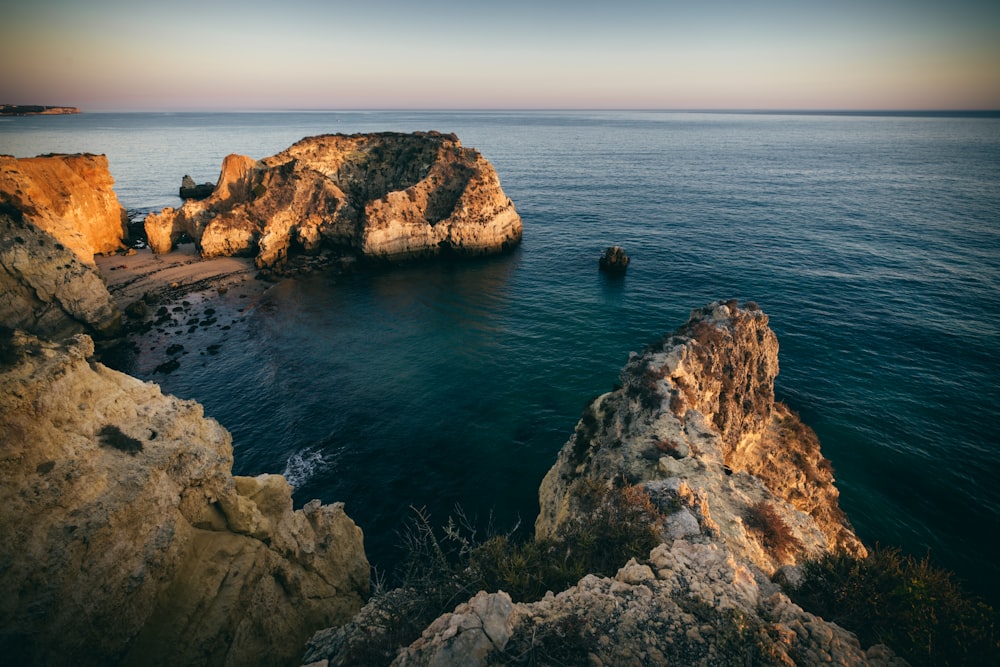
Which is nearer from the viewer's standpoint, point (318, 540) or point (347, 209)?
point (318, 540)

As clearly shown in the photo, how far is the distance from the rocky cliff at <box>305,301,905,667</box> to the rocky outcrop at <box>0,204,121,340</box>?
1624 inches

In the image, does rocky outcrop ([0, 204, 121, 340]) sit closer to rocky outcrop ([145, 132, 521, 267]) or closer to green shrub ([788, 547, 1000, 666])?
rocky outcrop ([145, 132, 521, 267])

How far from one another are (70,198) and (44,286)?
30.4 m

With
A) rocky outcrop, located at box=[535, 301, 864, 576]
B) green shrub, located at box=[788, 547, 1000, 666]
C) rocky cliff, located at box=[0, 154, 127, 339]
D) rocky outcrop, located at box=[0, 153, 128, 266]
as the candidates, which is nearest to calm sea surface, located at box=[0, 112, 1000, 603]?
rocky outcrop, located at box=[535, 301, 864, 576]

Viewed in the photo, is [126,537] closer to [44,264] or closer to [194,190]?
[44,264]

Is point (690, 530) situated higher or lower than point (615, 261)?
higher

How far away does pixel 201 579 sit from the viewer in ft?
36.6

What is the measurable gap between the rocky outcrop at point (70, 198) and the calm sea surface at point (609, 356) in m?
20.6

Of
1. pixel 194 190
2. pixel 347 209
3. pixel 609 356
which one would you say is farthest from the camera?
pixel 194 190

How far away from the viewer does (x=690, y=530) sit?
481 inches

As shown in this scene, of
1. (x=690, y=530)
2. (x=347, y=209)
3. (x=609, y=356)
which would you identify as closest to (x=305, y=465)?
(x=690, y=530)

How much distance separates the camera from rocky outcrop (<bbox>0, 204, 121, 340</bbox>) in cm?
3303

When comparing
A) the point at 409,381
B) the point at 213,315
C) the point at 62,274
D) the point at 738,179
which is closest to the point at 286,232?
the point at 213,315

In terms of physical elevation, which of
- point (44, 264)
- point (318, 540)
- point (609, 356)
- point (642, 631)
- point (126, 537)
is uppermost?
point (44, 264)
